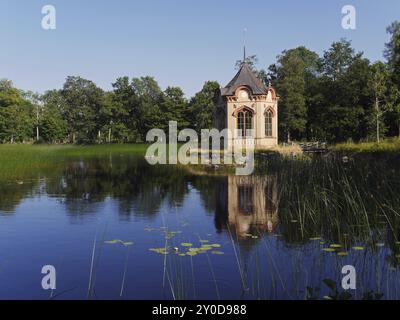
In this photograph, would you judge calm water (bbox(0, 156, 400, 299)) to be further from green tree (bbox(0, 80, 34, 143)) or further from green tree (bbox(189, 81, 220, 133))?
green tree (bbox(0, 80, 34, 143))

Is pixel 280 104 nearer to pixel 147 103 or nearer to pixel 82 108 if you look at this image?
pixel 147 103

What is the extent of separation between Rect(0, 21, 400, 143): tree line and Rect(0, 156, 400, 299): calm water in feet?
87.2

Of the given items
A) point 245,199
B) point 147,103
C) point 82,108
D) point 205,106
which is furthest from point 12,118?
point 245,199

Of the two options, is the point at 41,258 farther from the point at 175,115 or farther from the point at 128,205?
the point at 175,115

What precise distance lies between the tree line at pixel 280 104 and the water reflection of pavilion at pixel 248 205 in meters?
21.5

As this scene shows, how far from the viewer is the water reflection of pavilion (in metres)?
10.0

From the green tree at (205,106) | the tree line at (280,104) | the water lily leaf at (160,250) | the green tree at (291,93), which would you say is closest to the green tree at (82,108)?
the tree line at (280,104)

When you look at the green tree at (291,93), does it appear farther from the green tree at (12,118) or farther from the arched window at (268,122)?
the green tree at (12,118)

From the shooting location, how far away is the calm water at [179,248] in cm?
618

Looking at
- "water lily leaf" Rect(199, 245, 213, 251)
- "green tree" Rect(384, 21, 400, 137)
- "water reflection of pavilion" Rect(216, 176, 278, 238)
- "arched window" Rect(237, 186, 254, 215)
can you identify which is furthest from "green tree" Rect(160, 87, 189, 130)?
"water lily leaf" Rect(199, 245, 213, 251)

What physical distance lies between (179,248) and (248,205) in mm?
4892

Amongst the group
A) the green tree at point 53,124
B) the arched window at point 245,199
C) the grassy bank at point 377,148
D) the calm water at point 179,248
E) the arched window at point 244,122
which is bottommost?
the calm water at point 179,248
